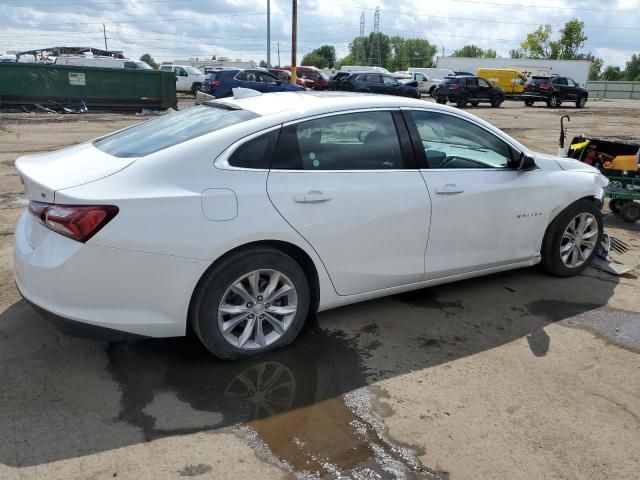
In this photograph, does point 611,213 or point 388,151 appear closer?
point 388,151

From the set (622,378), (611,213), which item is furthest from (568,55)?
(622,378)

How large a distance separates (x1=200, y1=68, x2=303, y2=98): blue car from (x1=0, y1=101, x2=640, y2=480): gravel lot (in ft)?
68.8

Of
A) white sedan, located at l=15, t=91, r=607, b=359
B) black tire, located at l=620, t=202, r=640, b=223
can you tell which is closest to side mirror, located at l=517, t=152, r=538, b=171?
white sedan, located at l=15, t=91, r=607, b=359

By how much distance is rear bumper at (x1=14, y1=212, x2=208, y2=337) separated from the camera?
2.98m

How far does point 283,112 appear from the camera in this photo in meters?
3.60

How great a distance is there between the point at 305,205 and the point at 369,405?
121 centimetres

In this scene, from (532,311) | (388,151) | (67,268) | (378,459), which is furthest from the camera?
(532,311)

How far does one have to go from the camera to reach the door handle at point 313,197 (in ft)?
11.3

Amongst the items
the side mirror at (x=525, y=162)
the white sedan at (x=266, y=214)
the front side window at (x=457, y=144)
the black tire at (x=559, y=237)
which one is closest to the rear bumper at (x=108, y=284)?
the white sedan at (x=266, y=214)

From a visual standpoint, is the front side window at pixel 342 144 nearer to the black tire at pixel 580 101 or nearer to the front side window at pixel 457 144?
the front side window at pixel 457 144

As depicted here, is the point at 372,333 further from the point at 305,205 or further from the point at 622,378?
the point at 622,378

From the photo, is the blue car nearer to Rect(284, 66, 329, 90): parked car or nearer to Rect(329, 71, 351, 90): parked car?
Rect(329, 71, 351, 90): parked car

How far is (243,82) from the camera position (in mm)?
24234

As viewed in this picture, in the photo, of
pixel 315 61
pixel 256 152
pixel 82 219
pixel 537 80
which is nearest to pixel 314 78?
pixel 537 80
